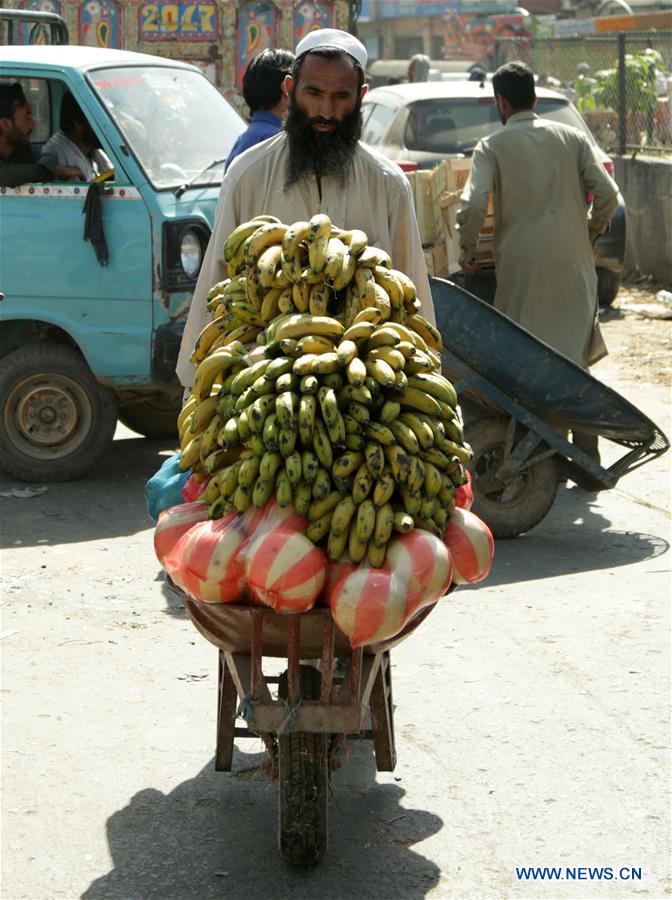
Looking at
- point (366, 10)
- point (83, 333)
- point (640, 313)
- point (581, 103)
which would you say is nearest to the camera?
point (83, 333)

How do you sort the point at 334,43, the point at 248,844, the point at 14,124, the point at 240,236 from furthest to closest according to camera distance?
the point at 14,124
the point at 334,43
the point at 240,236
the point at 248,844

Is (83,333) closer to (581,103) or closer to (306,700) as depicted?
(306,700)

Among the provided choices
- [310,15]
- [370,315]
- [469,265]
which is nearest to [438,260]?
[469,265]

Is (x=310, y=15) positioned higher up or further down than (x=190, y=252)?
higher up

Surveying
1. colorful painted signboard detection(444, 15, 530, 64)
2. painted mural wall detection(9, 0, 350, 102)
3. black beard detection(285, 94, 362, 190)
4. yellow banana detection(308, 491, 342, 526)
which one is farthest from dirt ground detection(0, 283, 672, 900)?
colorful painted signboard detection(444, 15, 530, 64)

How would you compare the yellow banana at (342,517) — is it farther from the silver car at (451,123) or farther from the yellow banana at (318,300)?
the silver car at (451,123)

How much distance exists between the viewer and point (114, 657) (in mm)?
5340

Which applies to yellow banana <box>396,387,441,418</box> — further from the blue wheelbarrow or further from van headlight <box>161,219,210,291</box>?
van headlight <box>161,219,210,291</box>

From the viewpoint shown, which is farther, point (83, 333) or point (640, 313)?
point (640, 313)

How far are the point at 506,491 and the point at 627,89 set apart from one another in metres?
10.4

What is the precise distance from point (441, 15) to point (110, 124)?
40.1 metres

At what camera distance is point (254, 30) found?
1563 centimetres

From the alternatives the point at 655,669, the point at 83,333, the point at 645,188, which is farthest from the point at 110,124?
the point at 645,188

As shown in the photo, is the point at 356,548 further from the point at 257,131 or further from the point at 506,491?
the point at 257,131
